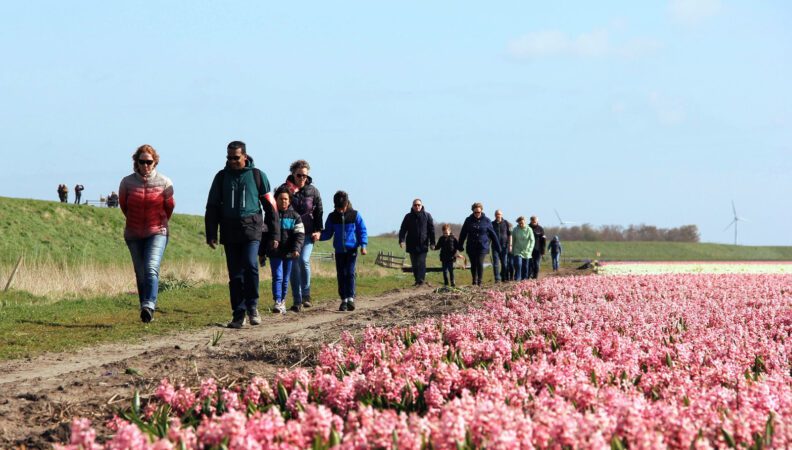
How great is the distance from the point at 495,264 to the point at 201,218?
178ft

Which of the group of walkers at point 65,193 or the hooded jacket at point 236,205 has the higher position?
the group of walkers at point 65,193

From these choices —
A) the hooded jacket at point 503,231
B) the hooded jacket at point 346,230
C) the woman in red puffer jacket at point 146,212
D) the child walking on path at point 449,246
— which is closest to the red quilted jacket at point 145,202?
the woman in red puffer jacket at point 146,212

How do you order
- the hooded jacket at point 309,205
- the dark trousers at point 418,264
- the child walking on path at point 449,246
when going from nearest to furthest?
the hooded jacket at point 309,205, the dark trousers at point 418,264, the child walking on path at point 449,246

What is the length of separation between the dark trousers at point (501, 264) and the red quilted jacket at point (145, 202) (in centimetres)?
1367

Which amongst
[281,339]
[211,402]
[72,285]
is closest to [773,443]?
[211,402]

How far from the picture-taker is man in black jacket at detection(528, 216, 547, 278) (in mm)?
30766

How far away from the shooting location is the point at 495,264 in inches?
1017

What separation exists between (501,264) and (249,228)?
16.0 meters

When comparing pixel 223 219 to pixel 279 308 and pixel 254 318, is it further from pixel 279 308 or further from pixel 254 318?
pixel 279 308

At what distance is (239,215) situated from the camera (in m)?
12.6

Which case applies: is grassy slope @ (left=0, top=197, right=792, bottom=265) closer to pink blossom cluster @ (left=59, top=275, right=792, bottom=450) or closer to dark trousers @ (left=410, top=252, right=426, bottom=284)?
dark trousers @ (left=410, top=252, right=426, bottom=284)

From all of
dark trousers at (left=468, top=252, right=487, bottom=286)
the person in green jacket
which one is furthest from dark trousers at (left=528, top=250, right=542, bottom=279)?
dark trousers at (left=468, top=252, right=487, bottom=286)

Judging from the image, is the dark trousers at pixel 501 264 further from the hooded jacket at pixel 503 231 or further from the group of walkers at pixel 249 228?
the group of walkers at pixel 249 228

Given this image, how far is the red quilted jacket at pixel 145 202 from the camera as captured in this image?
12.5 metres
